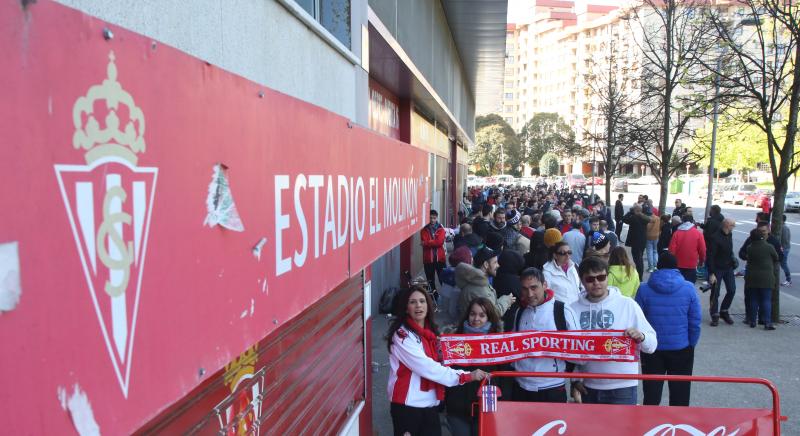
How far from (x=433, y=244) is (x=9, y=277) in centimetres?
1067

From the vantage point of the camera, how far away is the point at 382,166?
377cm

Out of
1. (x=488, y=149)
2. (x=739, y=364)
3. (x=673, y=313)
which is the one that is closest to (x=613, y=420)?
(x=673, y=313)

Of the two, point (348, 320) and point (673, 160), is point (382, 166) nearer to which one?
point (348, 320)

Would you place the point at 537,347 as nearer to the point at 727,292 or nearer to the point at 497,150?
the point at 727,292

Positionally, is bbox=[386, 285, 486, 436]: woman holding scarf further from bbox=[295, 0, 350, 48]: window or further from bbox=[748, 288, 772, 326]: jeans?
bbox=[748, 288, 772, 326]: jeans

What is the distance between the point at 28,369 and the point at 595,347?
4.10m

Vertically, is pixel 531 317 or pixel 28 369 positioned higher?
pixel 28 369

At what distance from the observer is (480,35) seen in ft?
55.6

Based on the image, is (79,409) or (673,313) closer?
(79,409)

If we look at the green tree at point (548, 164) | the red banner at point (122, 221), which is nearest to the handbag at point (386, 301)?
the red banner at point (122, 221)

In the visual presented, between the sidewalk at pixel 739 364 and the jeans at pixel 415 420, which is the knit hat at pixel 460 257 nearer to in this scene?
the sidewalk at pixel 739 364

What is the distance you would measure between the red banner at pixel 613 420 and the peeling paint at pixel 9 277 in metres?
3.65

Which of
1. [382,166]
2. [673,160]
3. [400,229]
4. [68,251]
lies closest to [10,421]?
[68,251]

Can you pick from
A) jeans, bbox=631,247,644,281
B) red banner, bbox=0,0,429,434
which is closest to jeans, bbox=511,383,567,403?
red banner, bbox=0,0,429,434
